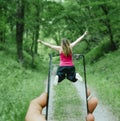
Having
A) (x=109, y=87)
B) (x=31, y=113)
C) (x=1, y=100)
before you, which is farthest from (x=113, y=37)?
(x=31, y=113)

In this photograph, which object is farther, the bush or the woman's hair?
the bush

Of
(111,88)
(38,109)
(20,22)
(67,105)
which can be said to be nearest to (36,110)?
(38,109)

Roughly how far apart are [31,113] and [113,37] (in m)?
24.9

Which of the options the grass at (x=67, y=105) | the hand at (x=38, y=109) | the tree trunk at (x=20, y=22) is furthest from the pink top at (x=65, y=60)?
the tree trunk at (x=20, y=22)

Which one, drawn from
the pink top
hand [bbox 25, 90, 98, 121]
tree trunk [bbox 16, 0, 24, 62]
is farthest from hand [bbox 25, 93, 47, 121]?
tree trunk [bbox 16, 0, 24, 62]

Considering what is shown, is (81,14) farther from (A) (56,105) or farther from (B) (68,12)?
(A) (56,105)

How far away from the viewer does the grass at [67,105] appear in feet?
35.8

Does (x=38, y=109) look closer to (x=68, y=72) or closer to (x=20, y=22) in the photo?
(x=68, y=72)

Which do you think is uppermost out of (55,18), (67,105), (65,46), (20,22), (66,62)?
(55,18)

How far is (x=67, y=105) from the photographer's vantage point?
1284 cm

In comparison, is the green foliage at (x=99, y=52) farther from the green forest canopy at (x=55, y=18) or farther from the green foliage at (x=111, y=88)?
the green foliage at (x=111, y=88)

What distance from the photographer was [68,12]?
106 ft

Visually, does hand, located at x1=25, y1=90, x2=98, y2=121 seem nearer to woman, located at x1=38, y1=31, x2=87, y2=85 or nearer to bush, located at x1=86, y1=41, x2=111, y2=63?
woman, located at x1=38, y1=31, x2=87, y2=85

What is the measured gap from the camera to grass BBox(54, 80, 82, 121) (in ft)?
35.8
